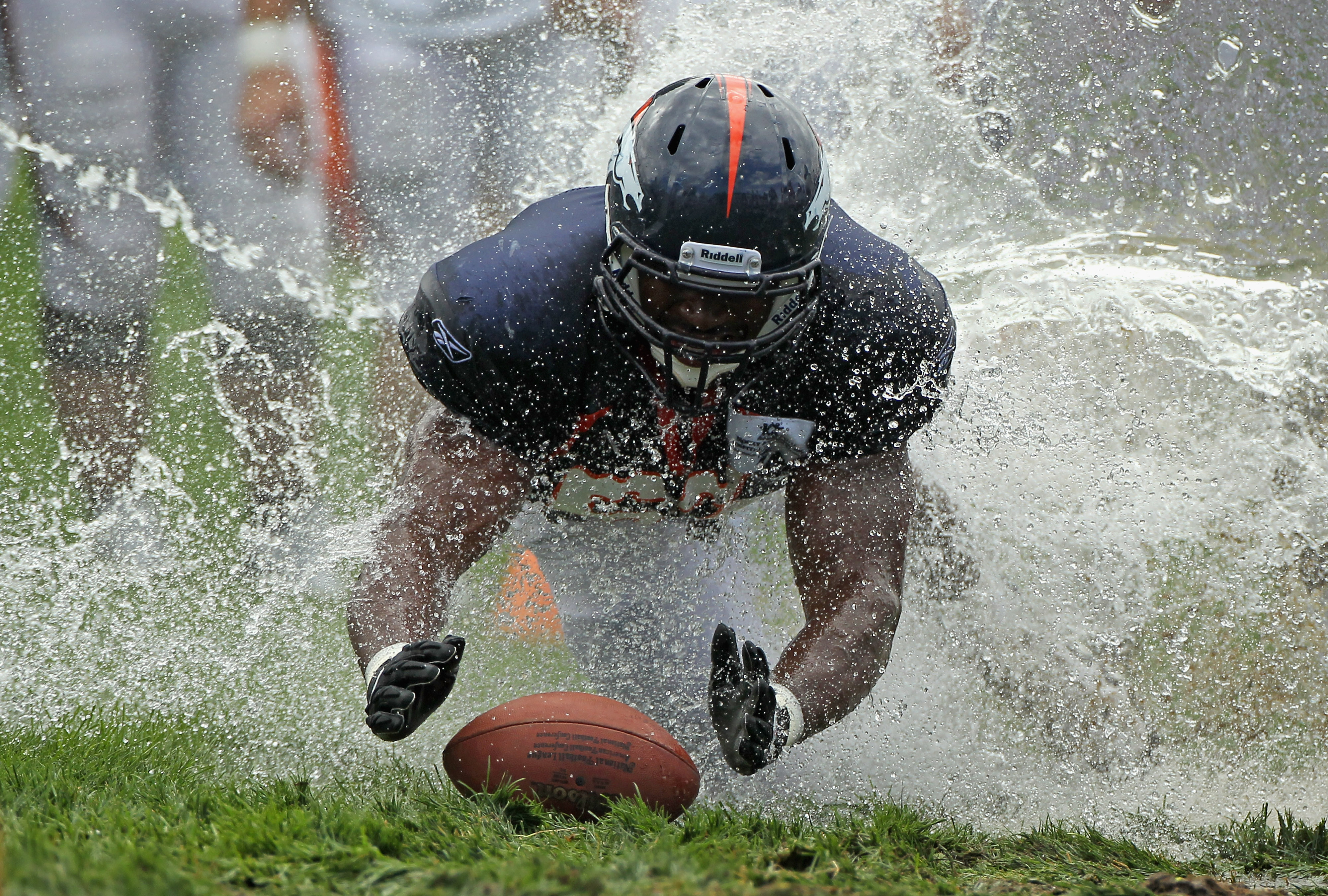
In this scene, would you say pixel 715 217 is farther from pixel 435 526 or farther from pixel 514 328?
pixel 435 526

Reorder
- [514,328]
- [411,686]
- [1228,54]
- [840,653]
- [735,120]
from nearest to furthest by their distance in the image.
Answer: [411,686] → [735,120] → [514,328] → [840,653] → [1228,54]

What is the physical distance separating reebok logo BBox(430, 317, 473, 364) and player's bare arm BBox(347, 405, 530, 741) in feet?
0.87

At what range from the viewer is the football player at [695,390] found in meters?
2.22

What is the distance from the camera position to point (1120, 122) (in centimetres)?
458

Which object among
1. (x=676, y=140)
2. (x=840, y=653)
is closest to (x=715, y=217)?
(x=676, y=140)

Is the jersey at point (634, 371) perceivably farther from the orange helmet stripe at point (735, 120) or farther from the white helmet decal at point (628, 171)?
the orange helmet stripe at point (735, 120)

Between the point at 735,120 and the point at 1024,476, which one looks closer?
the point at 735,120

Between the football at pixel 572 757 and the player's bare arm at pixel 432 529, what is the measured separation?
0.28 metres

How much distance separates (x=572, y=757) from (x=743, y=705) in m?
0.39

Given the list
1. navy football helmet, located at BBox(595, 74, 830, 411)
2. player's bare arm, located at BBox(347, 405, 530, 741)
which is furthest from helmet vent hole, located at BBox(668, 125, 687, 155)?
player's bare arm, located at BBox(347, 405, 530, 741)

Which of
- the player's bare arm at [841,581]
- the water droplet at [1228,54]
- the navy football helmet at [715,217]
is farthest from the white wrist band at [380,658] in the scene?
the water droplet at [1228,54]

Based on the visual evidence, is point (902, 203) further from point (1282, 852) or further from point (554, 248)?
point (1282, 852)

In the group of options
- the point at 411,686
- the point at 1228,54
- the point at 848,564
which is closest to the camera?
the point at 411,686

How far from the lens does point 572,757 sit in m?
2.19
